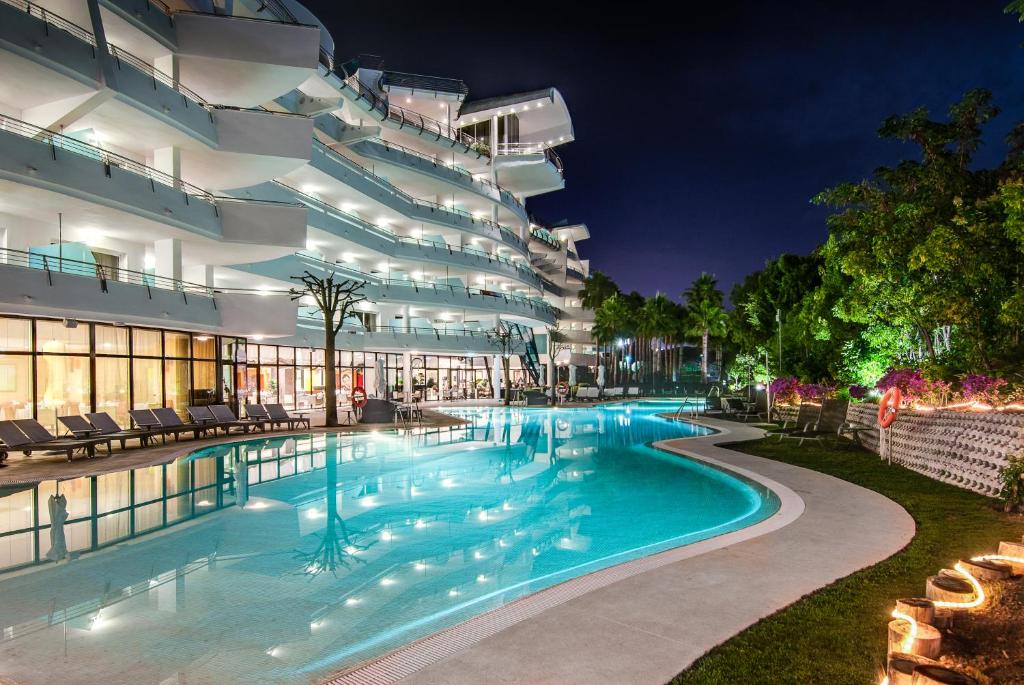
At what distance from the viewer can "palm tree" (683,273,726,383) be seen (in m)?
68.5

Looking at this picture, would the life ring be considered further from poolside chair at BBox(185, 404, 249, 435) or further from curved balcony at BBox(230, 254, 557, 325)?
curved balcony at BBox(230, 254, 557, 325)

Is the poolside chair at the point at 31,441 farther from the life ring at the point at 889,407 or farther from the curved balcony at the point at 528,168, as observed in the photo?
the curved balcony at the point at 528,168

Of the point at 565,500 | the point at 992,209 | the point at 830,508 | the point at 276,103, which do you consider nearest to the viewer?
the point at 830,508

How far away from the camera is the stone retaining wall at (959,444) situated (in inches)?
331

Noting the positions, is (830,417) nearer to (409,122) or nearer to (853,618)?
(853,618)

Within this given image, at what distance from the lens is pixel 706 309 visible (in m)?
68.6

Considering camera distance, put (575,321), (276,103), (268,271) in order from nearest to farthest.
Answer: (268,271) → (276,103) → (575,321)

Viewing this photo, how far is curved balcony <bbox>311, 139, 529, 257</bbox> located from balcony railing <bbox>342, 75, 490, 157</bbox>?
14.9 ft

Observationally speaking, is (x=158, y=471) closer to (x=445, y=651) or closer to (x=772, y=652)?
(x=445, y=651)

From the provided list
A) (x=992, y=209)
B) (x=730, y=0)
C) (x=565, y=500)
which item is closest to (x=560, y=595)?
(x=565, y=500)

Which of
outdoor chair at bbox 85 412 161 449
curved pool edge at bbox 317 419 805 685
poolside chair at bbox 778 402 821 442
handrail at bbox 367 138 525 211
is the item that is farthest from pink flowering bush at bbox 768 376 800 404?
handrail at bbox 367 138 525 211

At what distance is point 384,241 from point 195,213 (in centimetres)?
1634

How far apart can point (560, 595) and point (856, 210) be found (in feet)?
50.2

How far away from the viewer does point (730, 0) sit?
4603 cm
